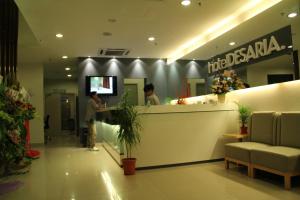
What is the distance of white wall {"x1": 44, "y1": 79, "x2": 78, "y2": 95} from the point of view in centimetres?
1484

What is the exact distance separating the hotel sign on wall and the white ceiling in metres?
0.15

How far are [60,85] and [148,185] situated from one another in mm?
12385

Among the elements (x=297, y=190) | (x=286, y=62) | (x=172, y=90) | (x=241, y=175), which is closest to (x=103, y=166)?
(x=241, y=175)

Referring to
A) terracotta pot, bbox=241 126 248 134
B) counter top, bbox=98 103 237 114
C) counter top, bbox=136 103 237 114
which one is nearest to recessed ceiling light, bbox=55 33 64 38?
counter top, bbox=98 103 237 114

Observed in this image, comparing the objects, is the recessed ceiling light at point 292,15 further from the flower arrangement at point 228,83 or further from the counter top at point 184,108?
the counter top at point 184,108

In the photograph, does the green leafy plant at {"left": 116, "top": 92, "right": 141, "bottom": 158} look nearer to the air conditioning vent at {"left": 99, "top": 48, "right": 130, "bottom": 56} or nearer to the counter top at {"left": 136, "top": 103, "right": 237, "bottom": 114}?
the counter top at {"left": 136, "top": 103, "right": 237, "bottom": 114}

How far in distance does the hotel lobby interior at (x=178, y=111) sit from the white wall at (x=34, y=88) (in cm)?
258

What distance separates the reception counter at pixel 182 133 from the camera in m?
4.95

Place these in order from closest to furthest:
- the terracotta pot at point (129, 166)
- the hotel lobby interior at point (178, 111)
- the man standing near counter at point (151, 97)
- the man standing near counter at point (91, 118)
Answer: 1. the hotel lobby interior at point (178, 111)
2. the terracotta pot at point (129, 166)
3. the man standing near counter at point (151, 97)
4. the man standing near counter at point (91, 118)

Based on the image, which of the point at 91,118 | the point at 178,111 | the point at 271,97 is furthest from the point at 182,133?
the point at 91,118

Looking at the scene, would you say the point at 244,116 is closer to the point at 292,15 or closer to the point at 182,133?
the point at 182,133

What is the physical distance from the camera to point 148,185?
3.91 metres

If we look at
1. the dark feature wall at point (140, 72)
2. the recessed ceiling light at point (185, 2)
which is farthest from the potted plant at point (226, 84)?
the dark feature wall at point (140, 72)

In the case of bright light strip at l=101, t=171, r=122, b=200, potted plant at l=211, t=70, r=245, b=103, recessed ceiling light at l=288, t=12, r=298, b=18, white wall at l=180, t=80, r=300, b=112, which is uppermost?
recessed ceiling light at l=288, t=12, r=298, b=18
